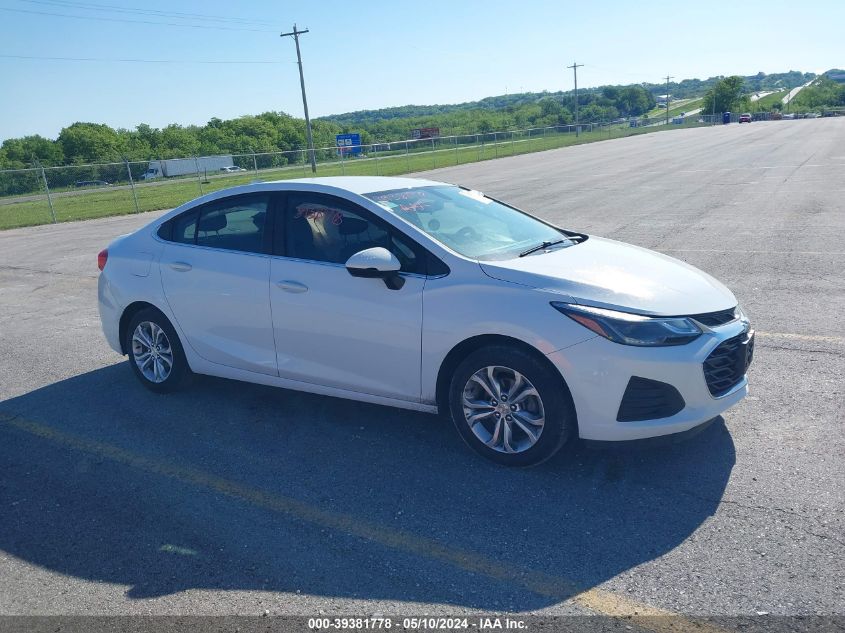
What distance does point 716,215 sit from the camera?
13992 millimetres

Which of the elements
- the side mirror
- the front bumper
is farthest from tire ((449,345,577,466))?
the side mirror

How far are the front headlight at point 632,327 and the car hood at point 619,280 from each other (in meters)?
0.05

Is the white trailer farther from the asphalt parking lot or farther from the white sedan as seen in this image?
the asphalt parking lot

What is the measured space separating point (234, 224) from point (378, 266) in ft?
5.09

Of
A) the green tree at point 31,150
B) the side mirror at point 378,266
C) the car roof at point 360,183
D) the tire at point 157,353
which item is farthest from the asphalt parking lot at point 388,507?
the green tree at point 31,150

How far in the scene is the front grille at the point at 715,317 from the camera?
4020 mm

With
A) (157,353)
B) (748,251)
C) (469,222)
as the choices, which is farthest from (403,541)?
(748,251)

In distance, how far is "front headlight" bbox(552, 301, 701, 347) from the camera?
3824 millimetres

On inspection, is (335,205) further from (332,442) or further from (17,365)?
(17,365)

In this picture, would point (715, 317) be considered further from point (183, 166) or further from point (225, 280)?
point (183, 166)

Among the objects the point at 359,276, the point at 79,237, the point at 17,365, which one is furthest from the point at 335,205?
the point at 79,237

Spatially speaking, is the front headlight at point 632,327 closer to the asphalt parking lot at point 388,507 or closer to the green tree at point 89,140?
the asphalt parking lot at point 388,507

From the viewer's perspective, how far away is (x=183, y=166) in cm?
5162

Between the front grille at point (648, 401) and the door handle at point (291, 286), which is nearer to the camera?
the front grille at point (648, 401)
